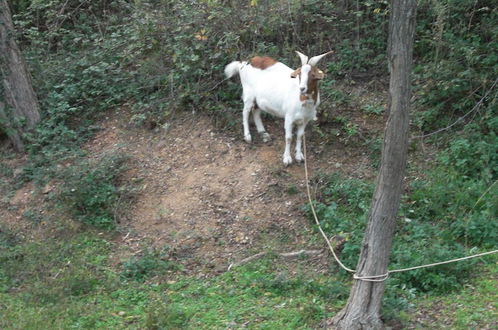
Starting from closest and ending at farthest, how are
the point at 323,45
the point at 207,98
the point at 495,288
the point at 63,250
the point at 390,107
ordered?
the point at 390,107, the point at 495,288, the point at 63,250, the point at 207,98, the point at 323,45

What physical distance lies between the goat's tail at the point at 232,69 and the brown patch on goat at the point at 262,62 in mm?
346

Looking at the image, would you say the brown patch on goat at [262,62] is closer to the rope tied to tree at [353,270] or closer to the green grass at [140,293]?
the rope tied to tree at [353,270]

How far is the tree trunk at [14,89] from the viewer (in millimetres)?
10047

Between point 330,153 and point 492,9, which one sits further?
point 492,9

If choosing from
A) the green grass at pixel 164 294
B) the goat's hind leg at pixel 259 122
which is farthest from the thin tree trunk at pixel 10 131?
the goat's hind leg at pixel 259 122

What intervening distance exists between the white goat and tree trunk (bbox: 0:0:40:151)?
11.0ft

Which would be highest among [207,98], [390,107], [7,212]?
[390,107]

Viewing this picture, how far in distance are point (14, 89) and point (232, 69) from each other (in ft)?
11.3

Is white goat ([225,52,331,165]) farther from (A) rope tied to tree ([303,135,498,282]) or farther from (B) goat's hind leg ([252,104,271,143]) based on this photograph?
(A) rope tied to tree ([303,135,498,282])

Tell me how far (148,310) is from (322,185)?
3229mm

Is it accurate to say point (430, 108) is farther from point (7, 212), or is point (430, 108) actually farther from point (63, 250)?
point (7, 212)

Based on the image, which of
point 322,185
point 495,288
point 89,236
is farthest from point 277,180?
point 495,288

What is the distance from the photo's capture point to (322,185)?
8828 mm

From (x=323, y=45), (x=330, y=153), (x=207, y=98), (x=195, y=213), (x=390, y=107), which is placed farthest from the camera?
(x=323, y=45)
